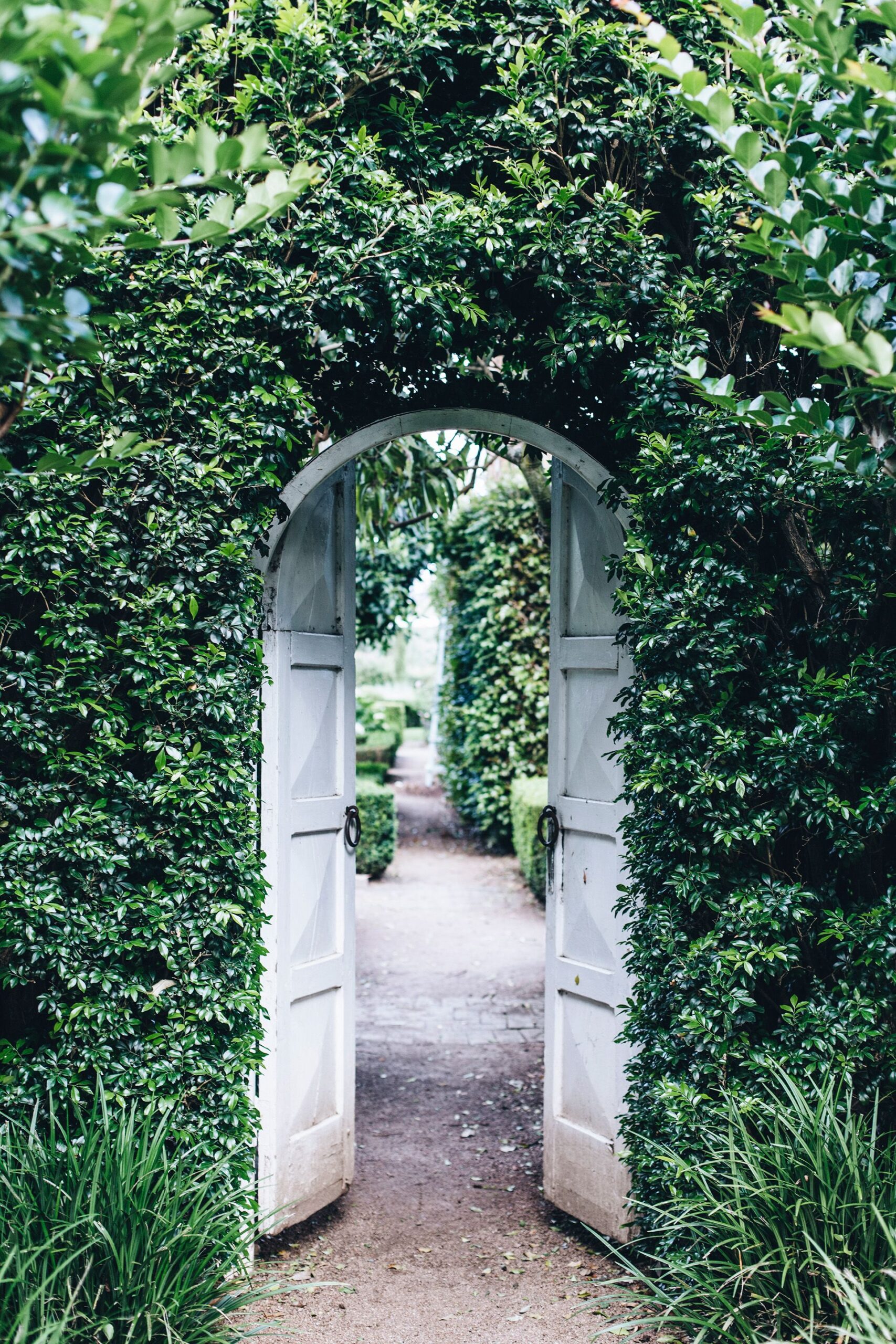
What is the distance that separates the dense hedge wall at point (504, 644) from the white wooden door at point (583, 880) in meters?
6.00

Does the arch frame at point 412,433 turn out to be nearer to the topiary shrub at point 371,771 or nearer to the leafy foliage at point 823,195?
the leafy foliage at point 823,195

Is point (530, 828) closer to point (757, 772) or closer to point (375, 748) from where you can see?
point (375, 748)

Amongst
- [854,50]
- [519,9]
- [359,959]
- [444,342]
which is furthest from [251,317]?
[359,959]

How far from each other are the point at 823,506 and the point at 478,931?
21.0 feet

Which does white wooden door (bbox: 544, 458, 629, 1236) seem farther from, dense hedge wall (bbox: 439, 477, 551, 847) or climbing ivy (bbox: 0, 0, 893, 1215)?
dense hedge wall (bbox: 439, 477, 551, 847)

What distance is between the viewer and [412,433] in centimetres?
365

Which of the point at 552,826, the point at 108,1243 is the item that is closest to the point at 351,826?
the point at 552,826

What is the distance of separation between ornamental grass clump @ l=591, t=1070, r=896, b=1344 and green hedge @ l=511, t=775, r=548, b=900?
6.02m

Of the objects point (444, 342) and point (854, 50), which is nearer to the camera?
point (854, 50)

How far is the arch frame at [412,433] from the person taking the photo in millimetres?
3500

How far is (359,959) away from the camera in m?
7.74

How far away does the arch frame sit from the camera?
11.5 ft

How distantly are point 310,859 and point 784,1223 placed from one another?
207 centimetres

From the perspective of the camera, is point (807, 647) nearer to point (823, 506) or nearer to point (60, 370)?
point (823, 506)
